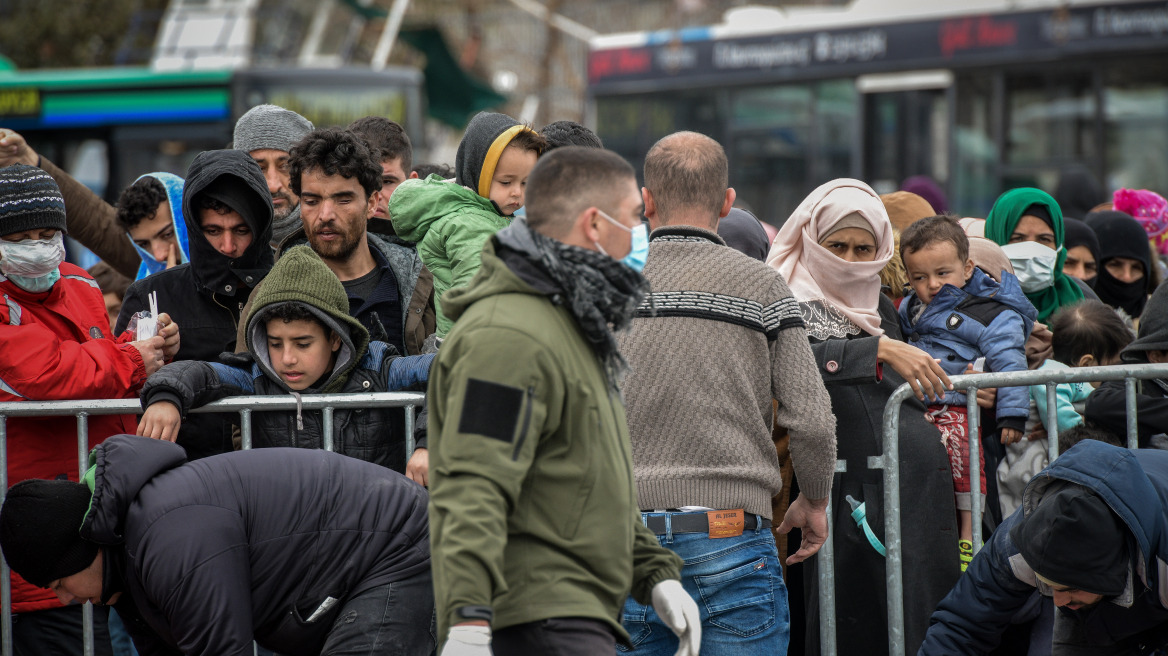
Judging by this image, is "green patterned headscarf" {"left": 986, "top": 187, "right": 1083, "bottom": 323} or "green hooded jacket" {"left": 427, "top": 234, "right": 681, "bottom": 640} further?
"green patterned headscarf" {"left": 986, "top": 187, "right": 1083, "bottom": 323}

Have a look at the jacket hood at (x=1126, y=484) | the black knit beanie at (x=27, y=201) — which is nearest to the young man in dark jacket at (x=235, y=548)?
the black knit beanie at (x=27, y=201)

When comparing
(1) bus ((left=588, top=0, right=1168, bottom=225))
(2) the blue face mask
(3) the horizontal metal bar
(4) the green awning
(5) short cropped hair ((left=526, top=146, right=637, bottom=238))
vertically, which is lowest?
(3) the horizontal metal bar

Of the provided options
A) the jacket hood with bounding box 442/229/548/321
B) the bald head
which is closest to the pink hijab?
the bald head

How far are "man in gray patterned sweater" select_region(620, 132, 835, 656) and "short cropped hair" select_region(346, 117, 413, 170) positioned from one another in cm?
234

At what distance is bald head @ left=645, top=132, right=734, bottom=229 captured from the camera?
3.50 meters

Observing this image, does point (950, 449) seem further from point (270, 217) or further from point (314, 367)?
point (270, 217)

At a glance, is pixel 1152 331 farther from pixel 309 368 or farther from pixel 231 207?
pixel 231 207

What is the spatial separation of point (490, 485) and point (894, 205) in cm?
379

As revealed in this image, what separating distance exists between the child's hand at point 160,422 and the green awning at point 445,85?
724 inches

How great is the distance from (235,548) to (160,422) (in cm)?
78

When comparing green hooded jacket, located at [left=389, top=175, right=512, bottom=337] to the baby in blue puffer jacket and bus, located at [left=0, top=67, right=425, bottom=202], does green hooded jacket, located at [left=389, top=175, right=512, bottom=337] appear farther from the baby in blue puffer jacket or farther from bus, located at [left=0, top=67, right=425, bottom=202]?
bus, located at [left=0, top=67, right=425, bottom=202]

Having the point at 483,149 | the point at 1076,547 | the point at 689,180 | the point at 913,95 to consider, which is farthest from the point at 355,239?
the point at 913,95

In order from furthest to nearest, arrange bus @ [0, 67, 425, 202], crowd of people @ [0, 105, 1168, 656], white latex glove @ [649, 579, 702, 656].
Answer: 1. bus @ [0, 67, 425, 202]
2. white latex glove @ [649, 579, 702, 656]
3. crowd of people @ [0, 105, 1168, 656]

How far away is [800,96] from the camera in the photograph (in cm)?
1252
